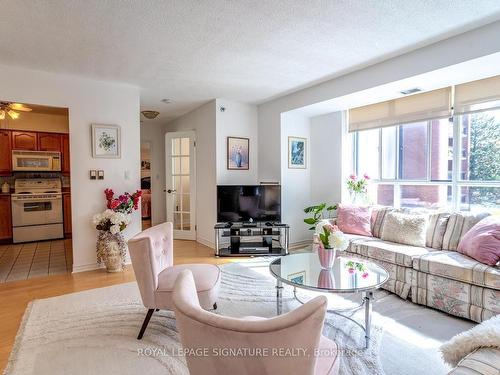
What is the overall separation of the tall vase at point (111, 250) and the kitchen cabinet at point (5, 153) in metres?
2.99

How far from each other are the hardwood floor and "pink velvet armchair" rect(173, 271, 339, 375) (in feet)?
6.24

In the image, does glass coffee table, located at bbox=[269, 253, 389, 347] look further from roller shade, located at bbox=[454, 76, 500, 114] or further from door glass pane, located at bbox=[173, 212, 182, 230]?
door glass pane, located at bbox=[173, 212, 182, 230]

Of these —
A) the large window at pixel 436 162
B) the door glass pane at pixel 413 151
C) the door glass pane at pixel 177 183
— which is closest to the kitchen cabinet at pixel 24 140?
the door glass pane at pixel 177 183

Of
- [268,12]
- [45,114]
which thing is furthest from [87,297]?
[45,114]

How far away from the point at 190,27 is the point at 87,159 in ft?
7.39

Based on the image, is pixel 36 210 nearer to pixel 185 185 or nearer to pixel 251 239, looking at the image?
pixel 185 185

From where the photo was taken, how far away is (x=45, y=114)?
17.7ft

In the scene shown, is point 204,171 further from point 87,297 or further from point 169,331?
point 169,331

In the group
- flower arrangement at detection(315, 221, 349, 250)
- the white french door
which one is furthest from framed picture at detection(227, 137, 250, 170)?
flower arrangement at detection(315, 221, 349, 250)

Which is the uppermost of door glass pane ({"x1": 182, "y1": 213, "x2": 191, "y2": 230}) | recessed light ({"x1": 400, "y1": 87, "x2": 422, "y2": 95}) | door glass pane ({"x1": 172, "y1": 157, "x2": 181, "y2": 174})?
recessed light ({"x1": 400, "y1": 87, "x2": 422, "y2": 95})

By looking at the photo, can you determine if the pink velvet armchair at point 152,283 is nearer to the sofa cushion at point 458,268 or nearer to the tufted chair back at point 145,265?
the tufted chair back at point 145,265

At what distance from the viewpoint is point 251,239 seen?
4.62 m

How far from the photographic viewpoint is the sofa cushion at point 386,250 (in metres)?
2.79

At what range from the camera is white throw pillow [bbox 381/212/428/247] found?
308 cm
